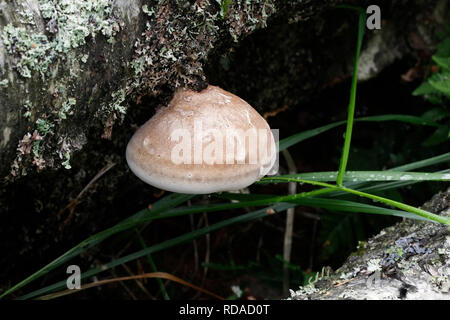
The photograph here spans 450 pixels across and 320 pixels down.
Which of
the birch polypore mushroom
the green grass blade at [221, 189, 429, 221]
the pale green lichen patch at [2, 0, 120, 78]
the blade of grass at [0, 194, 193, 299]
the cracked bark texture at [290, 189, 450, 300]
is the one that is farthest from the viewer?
the blade of grass at [0, 194, 193, 299]

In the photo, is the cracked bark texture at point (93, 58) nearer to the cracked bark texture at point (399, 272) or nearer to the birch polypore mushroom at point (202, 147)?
the birch polypore mushroom at point (202, 147)

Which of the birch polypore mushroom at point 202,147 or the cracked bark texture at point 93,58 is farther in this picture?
the birch polypore mushroom at point 202,147

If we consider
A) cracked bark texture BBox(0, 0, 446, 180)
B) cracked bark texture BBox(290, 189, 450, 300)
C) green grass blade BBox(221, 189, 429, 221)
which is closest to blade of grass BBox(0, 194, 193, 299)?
green grass blade BBox(221, 189, 429, 221)

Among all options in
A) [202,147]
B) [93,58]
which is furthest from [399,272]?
[93,58]

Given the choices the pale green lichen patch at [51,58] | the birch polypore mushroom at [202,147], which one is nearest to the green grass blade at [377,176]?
the birch polypore mushroom at [202,147]

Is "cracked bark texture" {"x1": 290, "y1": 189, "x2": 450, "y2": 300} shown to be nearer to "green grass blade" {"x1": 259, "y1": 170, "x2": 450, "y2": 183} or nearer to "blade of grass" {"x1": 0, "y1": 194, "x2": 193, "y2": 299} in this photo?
"green grass blade" {"x1": 259, "y1": 170, "x2": 450, "y2": 183}

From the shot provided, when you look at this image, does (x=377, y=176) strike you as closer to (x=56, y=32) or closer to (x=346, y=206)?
(x=346, y=206)
